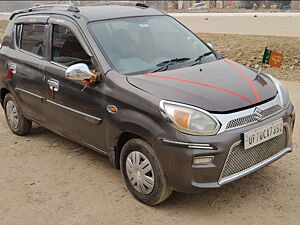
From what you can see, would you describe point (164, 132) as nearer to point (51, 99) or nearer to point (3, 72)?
point (51, 99)

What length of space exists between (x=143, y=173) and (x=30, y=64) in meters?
2.26

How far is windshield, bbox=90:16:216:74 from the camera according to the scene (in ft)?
13.5

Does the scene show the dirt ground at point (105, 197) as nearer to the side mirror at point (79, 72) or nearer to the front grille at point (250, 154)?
the front grille at point (250, 154)

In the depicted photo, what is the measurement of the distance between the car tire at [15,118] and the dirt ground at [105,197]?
57 cm

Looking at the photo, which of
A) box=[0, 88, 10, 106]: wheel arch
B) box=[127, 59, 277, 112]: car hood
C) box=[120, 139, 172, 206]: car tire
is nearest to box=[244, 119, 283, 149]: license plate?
box=[127, 59, 277, 112]: car hood

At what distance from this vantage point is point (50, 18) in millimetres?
4828

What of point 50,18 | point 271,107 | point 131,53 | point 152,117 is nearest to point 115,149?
point 152,117

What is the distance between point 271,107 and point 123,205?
5.25ft

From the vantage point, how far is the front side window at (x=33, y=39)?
4965 millimetres

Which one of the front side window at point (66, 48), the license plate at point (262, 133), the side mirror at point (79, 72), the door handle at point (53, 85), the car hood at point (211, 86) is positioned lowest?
the license plate at point (262, 133)

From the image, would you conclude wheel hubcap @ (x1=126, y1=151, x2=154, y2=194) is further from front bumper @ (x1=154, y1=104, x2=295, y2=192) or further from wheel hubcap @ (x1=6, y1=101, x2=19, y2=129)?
wheel hubcap @ (x1=6, y1=101, x2=19, y2=129)

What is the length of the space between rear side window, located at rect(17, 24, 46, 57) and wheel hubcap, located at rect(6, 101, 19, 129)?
0.87 meters

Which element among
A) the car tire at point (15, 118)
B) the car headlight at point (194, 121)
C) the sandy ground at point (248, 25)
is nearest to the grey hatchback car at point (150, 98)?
the car headlight at point (194, 121)

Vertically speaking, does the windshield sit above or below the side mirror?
above
